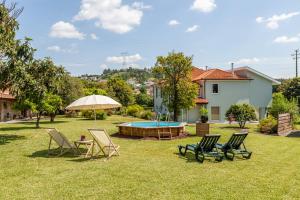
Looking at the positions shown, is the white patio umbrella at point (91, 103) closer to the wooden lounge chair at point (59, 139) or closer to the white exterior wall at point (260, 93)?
the wooden lounge chair at point (59, 139)

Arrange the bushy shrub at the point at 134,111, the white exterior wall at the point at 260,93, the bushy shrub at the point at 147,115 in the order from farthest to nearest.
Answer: the bushy shrub at the point at 134,111 → the white exterior wall at the point at 260,93 → the bushy shrub at the point at 147,115

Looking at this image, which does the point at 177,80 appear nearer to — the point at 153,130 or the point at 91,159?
the point at 153,130

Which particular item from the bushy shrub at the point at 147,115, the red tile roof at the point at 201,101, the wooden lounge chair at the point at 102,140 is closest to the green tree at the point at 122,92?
the bushy shrub at the point at 147,115

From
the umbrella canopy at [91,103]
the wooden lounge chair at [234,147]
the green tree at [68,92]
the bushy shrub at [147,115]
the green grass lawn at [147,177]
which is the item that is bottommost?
the green grass lawn at [147,177]

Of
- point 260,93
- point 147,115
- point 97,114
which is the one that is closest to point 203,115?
point 147,115

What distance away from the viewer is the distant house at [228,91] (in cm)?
4041

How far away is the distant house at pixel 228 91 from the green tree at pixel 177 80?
7423 millimetres

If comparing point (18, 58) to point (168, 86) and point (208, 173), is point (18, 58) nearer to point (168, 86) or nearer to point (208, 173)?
point (208, 173)

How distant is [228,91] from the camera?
40969 mm

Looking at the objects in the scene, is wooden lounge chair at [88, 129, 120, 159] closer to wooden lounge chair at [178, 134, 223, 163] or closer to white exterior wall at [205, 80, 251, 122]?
wooden lounge chair at [178, 134, 223, 163]

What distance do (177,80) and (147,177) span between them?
2391 centimetres

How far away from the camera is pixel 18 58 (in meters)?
18.8

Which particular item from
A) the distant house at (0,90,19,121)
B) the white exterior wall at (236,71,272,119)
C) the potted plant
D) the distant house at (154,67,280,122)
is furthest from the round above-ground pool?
the distant house at (0,90,19,121)

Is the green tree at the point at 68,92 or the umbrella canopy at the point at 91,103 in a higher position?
the green tree at the point at 68,92
